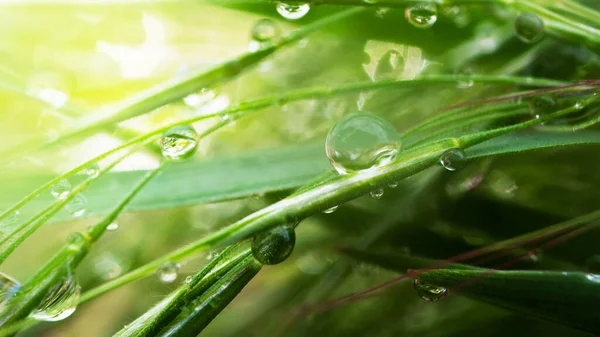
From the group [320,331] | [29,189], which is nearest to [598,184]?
[320,331]

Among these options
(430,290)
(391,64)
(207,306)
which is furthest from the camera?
(391,64)

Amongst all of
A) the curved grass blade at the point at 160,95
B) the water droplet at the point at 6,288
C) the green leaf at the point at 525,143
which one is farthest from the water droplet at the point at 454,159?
the water droplet at the point at 6,288

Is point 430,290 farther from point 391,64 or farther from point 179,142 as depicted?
point 391,64

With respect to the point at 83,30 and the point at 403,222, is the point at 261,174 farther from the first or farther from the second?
the point at 83,30

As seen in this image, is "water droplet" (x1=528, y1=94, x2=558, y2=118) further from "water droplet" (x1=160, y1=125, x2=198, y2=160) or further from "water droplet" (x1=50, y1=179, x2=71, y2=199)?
"water droplet" (x1=50, y1=179, x2=71, y2=199)

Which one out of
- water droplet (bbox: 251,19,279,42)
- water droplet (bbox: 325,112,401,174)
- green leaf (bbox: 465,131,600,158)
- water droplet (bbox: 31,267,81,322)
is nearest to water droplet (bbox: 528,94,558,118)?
green leaf (bbox: 465,131,600,158)

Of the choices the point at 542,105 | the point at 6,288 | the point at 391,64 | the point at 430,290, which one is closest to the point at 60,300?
the point at 6,288

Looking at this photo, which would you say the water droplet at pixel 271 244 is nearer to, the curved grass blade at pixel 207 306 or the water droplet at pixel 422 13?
the curved grass blade at pixel 207 306
